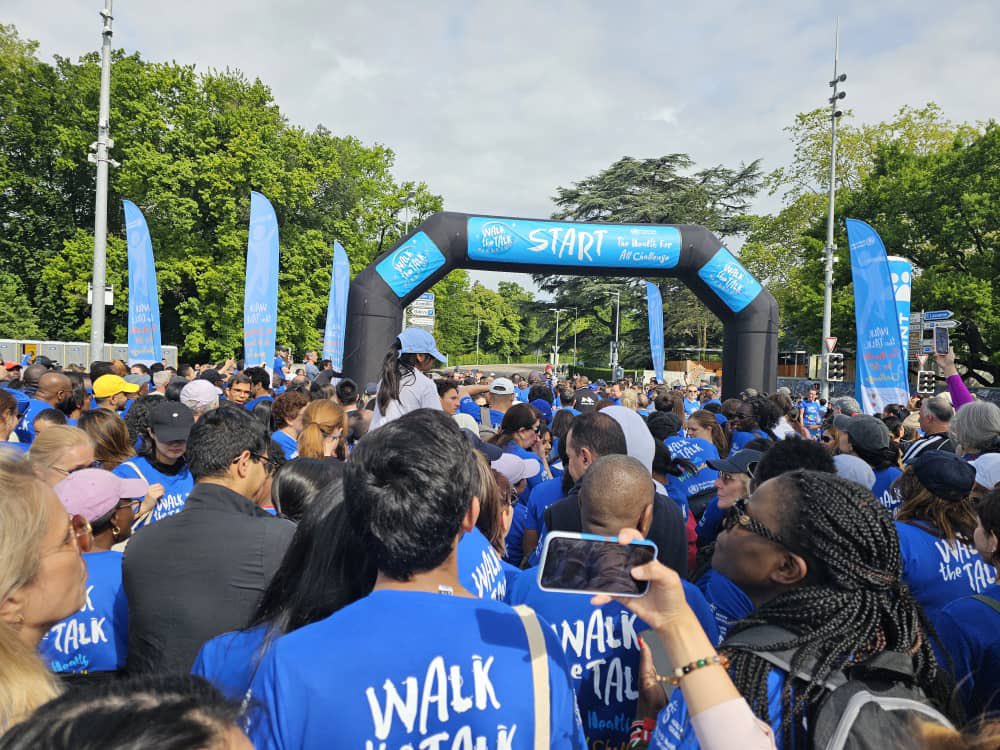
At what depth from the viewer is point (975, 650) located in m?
2.02

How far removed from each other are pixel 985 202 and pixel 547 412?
25.7m

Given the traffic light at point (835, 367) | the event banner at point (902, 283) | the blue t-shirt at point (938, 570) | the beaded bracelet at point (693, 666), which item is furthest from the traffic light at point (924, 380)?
the beaded bracelet at point (693, 666)

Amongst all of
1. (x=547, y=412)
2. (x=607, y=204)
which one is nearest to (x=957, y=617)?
(x=547, y=412)

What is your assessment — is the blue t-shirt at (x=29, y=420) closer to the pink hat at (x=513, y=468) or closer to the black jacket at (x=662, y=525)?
the pink hat at (x=513, y=468)

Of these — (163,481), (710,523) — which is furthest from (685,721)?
(163,481)

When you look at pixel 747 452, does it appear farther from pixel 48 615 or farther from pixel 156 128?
pixel 156 128

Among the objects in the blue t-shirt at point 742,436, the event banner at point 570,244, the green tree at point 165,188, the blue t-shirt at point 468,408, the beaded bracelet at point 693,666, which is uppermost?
the green tree at point 165,188

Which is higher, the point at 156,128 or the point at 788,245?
the point at 156,128

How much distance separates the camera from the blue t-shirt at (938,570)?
2.79 metres

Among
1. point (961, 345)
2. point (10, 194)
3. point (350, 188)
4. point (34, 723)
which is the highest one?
point (350, 188)

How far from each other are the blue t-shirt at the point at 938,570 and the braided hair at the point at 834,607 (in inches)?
58.9

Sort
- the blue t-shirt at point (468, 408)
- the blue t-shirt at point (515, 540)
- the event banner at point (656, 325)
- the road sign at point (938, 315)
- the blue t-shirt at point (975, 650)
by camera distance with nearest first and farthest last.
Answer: the blue t-shirt at point (975, 650) < the blue t-shirt at point (515, 540) < the blue t-shirt at point (468, 408) < the road sign at point (938, 315) < the event banner at point (656, 325)

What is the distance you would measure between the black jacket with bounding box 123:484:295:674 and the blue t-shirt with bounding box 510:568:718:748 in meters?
0.95

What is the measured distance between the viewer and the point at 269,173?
98.2 ft
